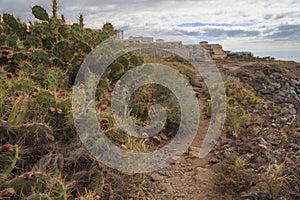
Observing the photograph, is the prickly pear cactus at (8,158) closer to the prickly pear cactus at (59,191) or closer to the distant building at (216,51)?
the prickly pear cactus at (59,191)

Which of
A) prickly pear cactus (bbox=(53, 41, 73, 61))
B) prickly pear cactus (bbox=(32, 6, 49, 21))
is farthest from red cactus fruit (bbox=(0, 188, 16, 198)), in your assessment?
prickly pear cactus (bbox=(32, 6, 49, 21))

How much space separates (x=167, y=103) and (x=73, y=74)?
5.67 ft

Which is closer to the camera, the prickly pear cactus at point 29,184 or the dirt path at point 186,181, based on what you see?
the prickly pear cactus at point 29,184

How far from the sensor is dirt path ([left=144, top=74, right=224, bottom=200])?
3277mm

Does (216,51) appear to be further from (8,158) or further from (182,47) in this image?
(8,158)

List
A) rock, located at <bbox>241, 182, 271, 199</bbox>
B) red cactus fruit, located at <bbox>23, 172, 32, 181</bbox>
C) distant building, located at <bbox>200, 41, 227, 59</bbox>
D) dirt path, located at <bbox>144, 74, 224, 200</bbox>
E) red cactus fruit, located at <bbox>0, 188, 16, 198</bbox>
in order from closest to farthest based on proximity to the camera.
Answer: red cactus fruit, located at <bbox>0, 188, 16, 198</bbox>
red cactus fruit, located at <bbox>23, 172, 32, 181</bbox>
rock, located at <bbox>241, 182, 271, 199</bbox>
dirt path, located at <bbox>144, 74, 224, 200</bbox>
distant building, located at <bbox>200, 41, 227, 59</bbox>

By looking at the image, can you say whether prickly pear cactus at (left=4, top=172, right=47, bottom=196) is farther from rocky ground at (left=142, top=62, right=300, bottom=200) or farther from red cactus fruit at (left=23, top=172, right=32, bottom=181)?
rocky ground at (left=142, top=62, right=300, bottom=200)

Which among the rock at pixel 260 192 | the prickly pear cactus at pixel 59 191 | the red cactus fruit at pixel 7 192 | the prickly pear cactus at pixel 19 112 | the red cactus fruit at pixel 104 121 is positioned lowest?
the rock at pixel 260 192

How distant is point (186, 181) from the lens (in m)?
3.57

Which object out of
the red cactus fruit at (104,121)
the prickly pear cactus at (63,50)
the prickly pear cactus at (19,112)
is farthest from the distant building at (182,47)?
the prickly pear cactus at (19,112)

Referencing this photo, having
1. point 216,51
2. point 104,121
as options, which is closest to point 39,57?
point 104,121

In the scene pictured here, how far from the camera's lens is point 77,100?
320cm

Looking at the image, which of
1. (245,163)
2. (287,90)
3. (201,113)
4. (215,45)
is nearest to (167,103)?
(201,113)

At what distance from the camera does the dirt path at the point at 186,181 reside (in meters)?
3.28
